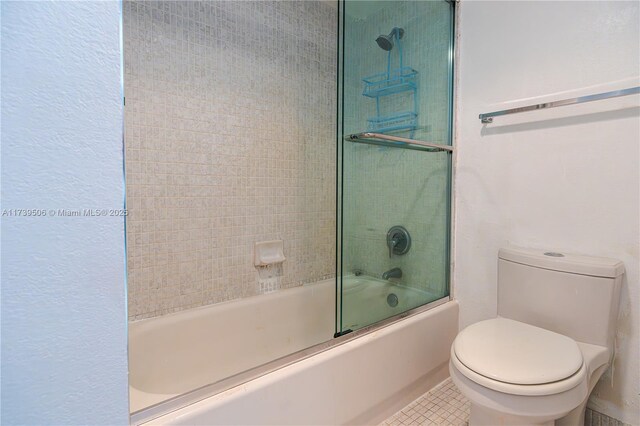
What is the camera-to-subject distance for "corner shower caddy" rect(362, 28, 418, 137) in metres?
1.37

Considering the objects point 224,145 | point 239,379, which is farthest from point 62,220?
point 224,145

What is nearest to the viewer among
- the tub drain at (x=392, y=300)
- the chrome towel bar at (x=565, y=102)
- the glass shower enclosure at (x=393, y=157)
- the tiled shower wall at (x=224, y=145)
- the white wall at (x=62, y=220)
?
the white wall at (x=62, y=220)

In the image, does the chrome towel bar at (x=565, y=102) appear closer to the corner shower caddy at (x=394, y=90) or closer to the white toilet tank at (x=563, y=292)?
the corner shower caddy at (x=394, y=90)

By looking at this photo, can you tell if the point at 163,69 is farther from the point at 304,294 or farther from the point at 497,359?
the point at 497,359

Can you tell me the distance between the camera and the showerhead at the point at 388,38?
1.40 m

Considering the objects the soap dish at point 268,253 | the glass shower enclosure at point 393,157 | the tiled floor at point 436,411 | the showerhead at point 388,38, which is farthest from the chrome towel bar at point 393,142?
the tiled floor at point 436,411

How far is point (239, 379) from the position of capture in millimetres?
972

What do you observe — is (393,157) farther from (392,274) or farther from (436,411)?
(436,411)

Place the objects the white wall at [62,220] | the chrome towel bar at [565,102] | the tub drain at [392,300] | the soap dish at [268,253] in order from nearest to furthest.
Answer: the white wall at [62,220], the chrome towel bar at [565,102], the tub drain at [392,300], the soap dish at [268,253]

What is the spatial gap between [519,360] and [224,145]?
4.88ft

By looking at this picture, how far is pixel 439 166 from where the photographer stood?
174 cm

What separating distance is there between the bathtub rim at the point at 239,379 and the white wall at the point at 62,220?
0.38 meters

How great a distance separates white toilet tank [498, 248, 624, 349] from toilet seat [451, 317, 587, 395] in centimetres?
12

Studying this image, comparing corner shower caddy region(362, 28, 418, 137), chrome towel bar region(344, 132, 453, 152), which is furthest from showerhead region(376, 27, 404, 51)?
chrome towel bar region(344, 132, 453, 152)
